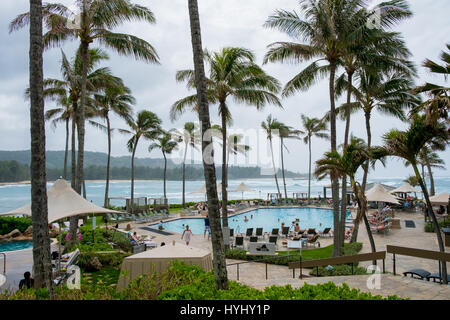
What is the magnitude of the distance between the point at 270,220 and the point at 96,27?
21.5m

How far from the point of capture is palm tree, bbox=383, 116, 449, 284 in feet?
28.8

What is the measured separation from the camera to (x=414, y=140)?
9086 mm

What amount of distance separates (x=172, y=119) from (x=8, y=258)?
9319 mm

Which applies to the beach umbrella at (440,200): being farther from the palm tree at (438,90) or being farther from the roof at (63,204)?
the roof at (63,204)

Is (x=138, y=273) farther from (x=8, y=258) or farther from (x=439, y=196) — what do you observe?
(x=439, y=196)

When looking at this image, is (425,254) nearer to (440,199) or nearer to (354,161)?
(354,161)

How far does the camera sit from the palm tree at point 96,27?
39.8 feet

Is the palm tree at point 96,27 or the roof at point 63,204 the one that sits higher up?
the palm tree at point 96,27

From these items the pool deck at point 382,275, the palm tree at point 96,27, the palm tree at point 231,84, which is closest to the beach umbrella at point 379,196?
the pool deck at point 382,275

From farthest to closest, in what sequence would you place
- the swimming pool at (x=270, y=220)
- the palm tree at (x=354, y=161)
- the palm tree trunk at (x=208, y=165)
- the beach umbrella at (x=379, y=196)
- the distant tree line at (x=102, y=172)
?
the distant tree line at (x=102, y=172) → the swimming pool at (x=270, y=220) → the beach umbrella at (x=379, y=196) → the palm tree at (x=354, y=161) → the palm tree trunk at (x=208, y=165)

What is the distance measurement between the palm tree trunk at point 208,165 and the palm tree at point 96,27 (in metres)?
8.08

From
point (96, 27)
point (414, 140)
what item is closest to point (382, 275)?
point (414, 140)

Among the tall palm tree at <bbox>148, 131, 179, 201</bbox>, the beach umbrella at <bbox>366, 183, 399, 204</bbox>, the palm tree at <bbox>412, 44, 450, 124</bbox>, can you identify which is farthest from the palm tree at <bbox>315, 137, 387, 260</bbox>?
the tall palm tree at <bbox>148, 131, 179, 201</bbox>
